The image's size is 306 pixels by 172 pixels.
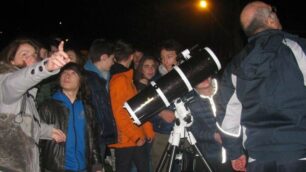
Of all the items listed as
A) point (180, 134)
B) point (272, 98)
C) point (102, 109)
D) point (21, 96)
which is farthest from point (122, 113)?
point (272, 98)

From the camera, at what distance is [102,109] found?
182 inches

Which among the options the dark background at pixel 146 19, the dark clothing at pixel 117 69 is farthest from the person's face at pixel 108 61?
the dark background at pixel 146 19

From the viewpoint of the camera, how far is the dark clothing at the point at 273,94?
2877mm

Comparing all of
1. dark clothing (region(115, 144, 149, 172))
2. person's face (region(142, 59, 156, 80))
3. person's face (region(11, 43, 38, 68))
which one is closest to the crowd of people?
person's face (region(11, 43, 38, 68))

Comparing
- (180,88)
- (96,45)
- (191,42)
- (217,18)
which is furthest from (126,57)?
(191,42)

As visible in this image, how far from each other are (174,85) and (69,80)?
3.69 ft

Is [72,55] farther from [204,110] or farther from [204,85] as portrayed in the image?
[204,110]

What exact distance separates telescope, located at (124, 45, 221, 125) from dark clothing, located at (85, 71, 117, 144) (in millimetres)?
706

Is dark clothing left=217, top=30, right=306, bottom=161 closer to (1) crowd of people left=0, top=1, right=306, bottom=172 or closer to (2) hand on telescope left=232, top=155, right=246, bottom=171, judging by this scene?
(1) crowd of people left=0, top=1, right=306, bottom=172

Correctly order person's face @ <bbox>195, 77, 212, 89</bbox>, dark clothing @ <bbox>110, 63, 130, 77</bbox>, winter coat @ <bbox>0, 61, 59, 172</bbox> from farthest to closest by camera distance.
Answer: dark clothing @ <bbox>110, 63, 130, 77</bbox> → person's face @ <bbox>195, 77, 212, 89</bbox> → winter coat @ <bbox>0, 61, 59, 172</bbox>

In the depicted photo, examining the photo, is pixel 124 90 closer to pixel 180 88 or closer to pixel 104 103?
pixel 104 103

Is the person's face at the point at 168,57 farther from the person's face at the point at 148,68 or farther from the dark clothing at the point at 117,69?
the dark clothing at the point at 117,69

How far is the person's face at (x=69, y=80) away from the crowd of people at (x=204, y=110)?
0.04 ft

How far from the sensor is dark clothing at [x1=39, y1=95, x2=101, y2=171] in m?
3.80
